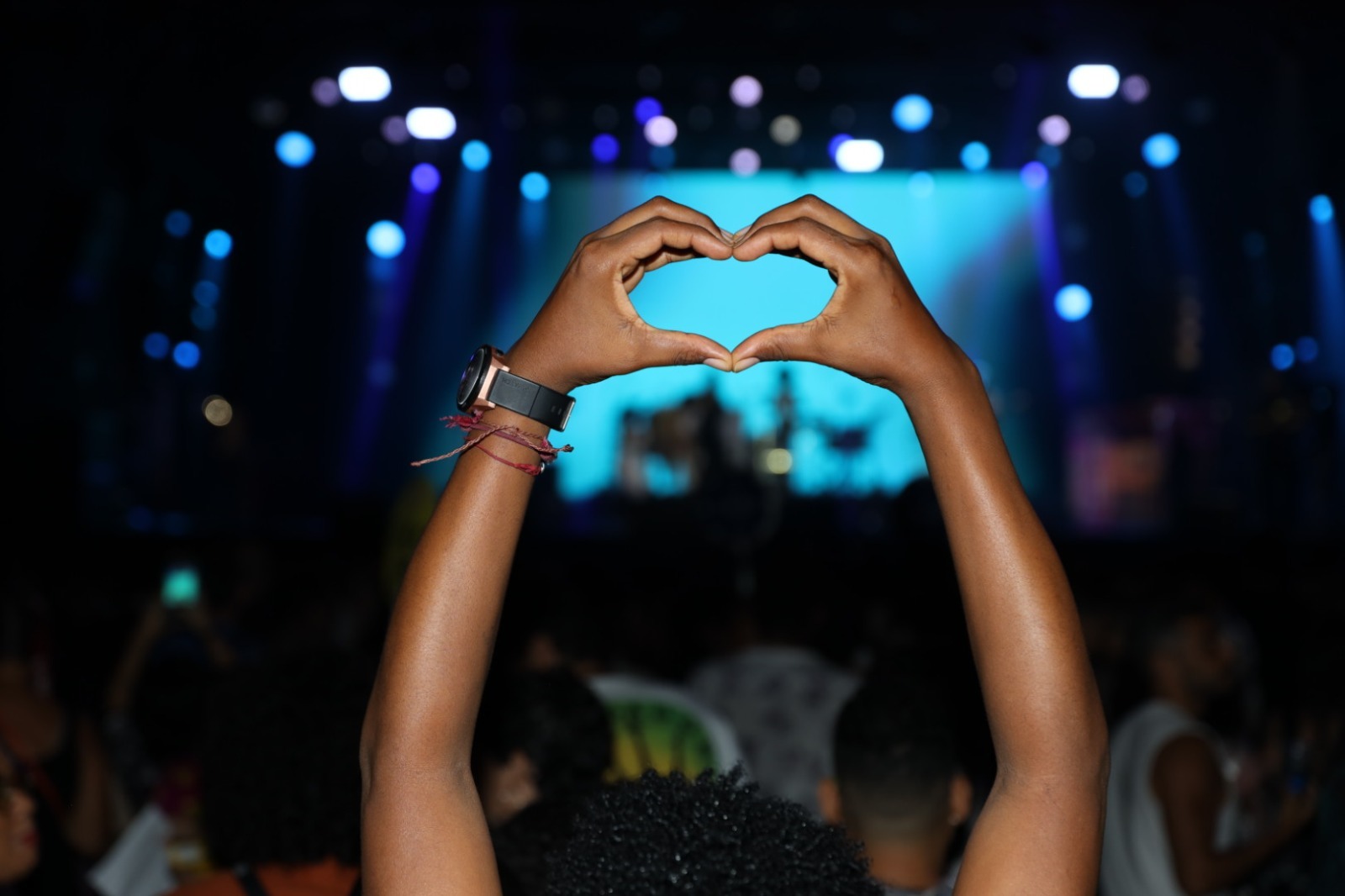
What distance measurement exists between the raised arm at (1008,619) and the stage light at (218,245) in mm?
11928

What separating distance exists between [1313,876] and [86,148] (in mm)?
10389

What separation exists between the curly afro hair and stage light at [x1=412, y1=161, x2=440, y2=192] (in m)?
11.4

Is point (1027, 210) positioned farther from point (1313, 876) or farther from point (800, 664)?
point (1313, 876)

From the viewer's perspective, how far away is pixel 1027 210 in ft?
39.5

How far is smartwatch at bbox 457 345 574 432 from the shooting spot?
3.97 feet

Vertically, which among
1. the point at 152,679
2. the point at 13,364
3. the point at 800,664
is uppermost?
the point at 13,364

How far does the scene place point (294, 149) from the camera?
11711 millimetres

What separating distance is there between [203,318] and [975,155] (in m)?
7.53

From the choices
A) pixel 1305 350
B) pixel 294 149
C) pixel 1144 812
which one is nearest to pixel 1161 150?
A: pixel 1305 350

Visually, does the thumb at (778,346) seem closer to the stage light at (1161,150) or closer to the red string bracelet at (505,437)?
the red string bracelet at (505,437)

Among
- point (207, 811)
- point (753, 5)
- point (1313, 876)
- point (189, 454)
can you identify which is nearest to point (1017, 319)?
point (753, 5)

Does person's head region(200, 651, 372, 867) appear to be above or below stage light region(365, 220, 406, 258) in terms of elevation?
below

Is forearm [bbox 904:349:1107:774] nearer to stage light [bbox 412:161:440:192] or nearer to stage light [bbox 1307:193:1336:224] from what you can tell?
stage light [bbox 1307:193:1336:224]

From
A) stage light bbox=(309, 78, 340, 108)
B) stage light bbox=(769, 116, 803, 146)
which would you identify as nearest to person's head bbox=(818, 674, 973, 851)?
stage light bbox=(309, 78, 340, 108)
